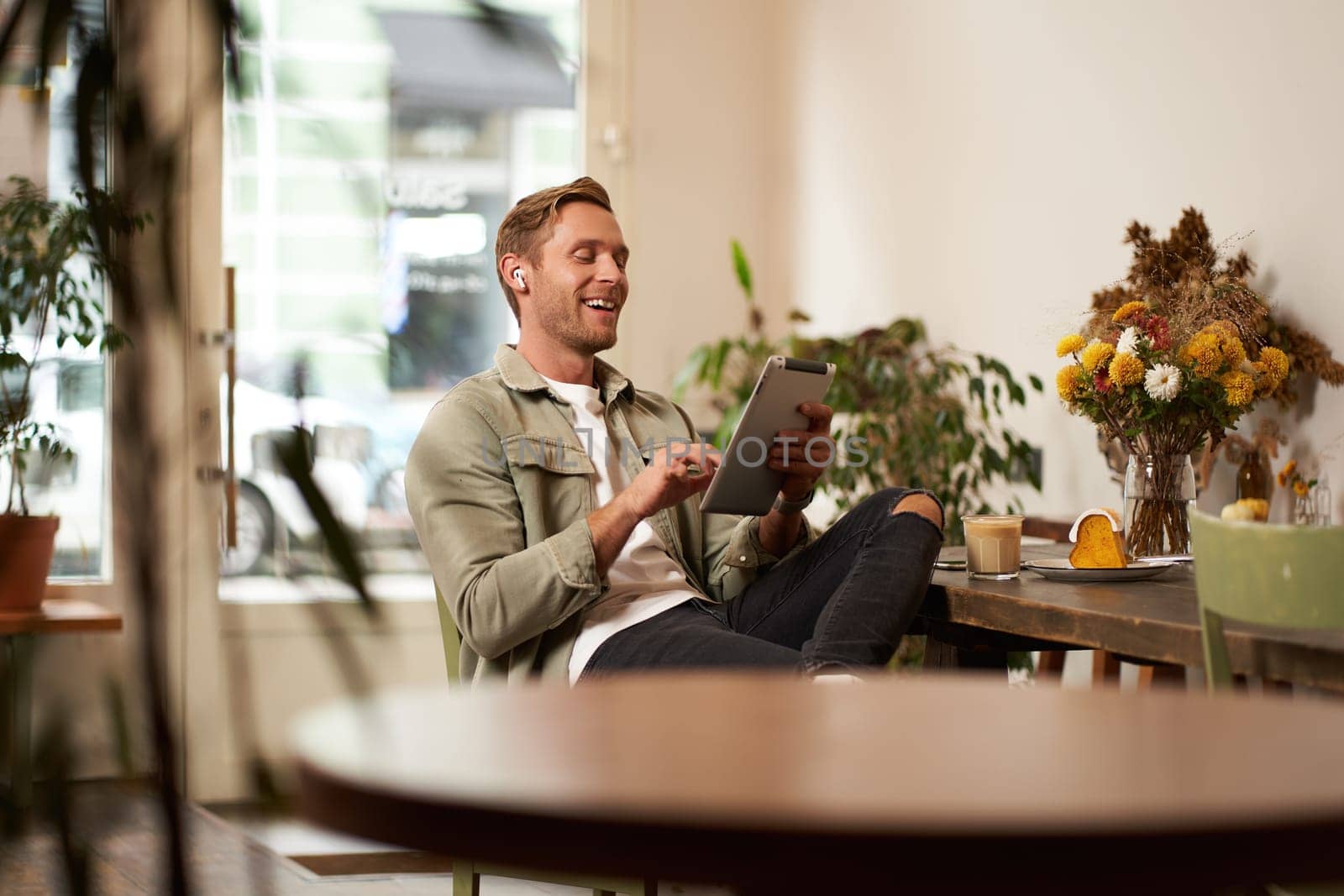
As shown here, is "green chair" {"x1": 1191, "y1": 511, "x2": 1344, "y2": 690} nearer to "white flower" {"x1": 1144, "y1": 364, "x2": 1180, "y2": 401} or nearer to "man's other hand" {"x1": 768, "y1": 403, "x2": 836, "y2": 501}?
"white flower" {"x1": 1144, "y1": 364, "x2": 1180, "y2": 401}

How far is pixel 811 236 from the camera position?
466 cm

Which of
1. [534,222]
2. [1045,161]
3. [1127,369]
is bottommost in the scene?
[1127,369]

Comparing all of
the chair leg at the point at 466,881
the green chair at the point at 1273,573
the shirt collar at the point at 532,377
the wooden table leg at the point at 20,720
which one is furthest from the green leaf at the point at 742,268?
the wooden table leg at the point at 20,720

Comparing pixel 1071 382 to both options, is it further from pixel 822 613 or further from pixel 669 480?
pixel 669 480

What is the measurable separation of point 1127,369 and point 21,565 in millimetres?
2025

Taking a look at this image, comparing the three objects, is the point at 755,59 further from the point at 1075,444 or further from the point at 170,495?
the point at 170,495

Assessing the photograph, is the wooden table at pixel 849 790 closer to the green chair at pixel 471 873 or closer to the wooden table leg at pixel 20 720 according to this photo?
the wooden table leg at pixel 20 720

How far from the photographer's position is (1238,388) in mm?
2203

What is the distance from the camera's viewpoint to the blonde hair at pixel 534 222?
8.52 ft

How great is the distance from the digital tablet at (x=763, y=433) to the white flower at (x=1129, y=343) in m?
0.46

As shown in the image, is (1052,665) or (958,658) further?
(1052,665)

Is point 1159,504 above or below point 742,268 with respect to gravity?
below

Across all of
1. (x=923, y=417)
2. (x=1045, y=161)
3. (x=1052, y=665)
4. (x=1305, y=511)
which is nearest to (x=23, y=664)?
(x=1305, y=511)

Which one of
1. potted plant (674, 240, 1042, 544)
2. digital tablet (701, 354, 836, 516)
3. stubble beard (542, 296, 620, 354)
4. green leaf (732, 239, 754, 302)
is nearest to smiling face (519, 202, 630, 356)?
stubble beard (542, 296, 620, 354)
